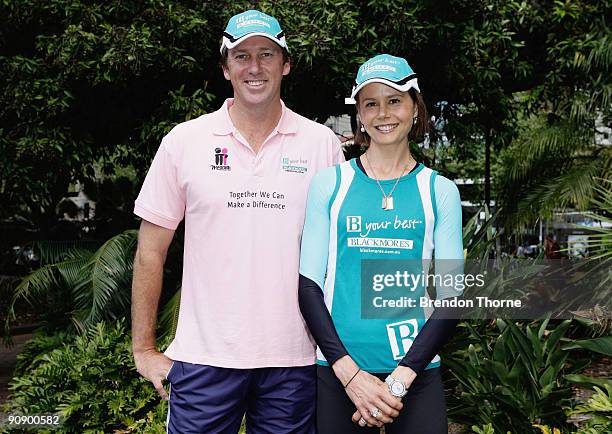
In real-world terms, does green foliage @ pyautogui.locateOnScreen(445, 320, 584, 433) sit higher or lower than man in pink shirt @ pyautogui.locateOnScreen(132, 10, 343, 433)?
lower

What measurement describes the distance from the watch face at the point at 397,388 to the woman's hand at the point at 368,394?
0.06 ft

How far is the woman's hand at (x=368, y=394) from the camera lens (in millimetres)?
2312

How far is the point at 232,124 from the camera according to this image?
283cm

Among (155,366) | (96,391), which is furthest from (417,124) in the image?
(96,391)

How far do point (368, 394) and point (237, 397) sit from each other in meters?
0.59

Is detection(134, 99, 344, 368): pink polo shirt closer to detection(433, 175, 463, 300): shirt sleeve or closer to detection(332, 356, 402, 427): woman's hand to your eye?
detection(332, 356, 402, 427): woman's hand

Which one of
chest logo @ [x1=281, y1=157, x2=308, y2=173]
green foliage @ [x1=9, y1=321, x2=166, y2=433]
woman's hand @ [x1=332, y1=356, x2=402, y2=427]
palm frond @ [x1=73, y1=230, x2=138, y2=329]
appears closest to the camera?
woman's hand @ [x1=332, y1=356, x2=402, y2=427]

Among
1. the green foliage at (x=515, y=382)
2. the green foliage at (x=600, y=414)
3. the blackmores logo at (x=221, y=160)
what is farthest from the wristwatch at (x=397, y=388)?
the green foliage at (x=515, y=382)

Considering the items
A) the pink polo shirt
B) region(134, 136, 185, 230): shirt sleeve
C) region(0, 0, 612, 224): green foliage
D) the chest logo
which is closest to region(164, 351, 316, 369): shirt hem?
the pink polo shirt

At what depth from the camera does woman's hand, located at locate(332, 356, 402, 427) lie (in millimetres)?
2312

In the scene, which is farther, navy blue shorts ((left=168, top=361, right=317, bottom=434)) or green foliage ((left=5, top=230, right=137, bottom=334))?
green foliage ((left=5, top=230, right=137, bottom=334))

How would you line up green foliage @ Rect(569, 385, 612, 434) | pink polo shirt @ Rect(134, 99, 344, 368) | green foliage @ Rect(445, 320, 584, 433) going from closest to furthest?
pink polo shirt @ Rect(134, 99, 344, 368) < green foliage @ Rect(569, 385, 612, 434) < green foliage @ Rect(445, 320, 584, 433)

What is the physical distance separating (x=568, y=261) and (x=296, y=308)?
24.0ft

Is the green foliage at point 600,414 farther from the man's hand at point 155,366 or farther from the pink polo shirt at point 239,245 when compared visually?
the man's hand at point 155,366
